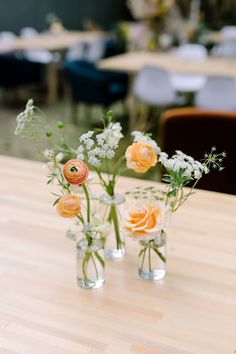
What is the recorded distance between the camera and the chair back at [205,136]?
2.37 m

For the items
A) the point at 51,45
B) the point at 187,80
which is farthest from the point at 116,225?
the point at 51,45

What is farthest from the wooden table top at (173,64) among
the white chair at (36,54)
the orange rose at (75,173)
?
the orange rose at (75,173)

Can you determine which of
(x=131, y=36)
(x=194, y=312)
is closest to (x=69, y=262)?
(x=194, y=312)

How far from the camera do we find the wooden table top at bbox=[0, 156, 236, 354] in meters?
1.08

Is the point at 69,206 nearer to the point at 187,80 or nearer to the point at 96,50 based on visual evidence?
the point at 187,80

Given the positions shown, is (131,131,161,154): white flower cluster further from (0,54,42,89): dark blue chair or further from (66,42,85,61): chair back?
(66,42,85,61): chair back

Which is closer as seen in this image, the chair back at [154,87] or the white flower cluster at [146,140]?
the white flower cluster at [146,140]

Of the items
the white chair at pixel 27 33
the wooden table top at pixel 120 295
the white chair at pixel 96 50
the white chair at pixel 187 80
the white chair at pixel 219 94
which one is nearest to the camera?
the wooden table top at pixel 120 295

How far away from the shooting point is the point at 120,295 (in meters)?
1.24

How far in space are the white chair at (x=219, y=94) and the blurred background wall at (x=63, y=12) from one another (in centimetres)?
496

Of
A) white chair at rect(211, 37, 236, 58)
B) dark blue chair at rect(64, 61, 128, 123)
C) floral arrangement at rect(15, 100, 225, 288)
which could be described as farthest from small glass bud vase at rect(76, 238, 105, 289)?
white chair at rect(211, 37, 236, 58)

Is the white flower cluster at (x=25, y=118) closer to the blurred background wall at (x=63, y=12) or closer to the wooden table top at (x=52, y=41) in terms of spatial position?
the wooden table top at (x=52, y=41)

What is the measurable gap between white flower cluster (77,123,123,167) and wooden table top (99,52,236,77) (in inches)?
146

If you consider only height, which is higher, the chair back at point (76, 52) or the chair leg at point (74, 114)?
the chair back at point (76, 52)
